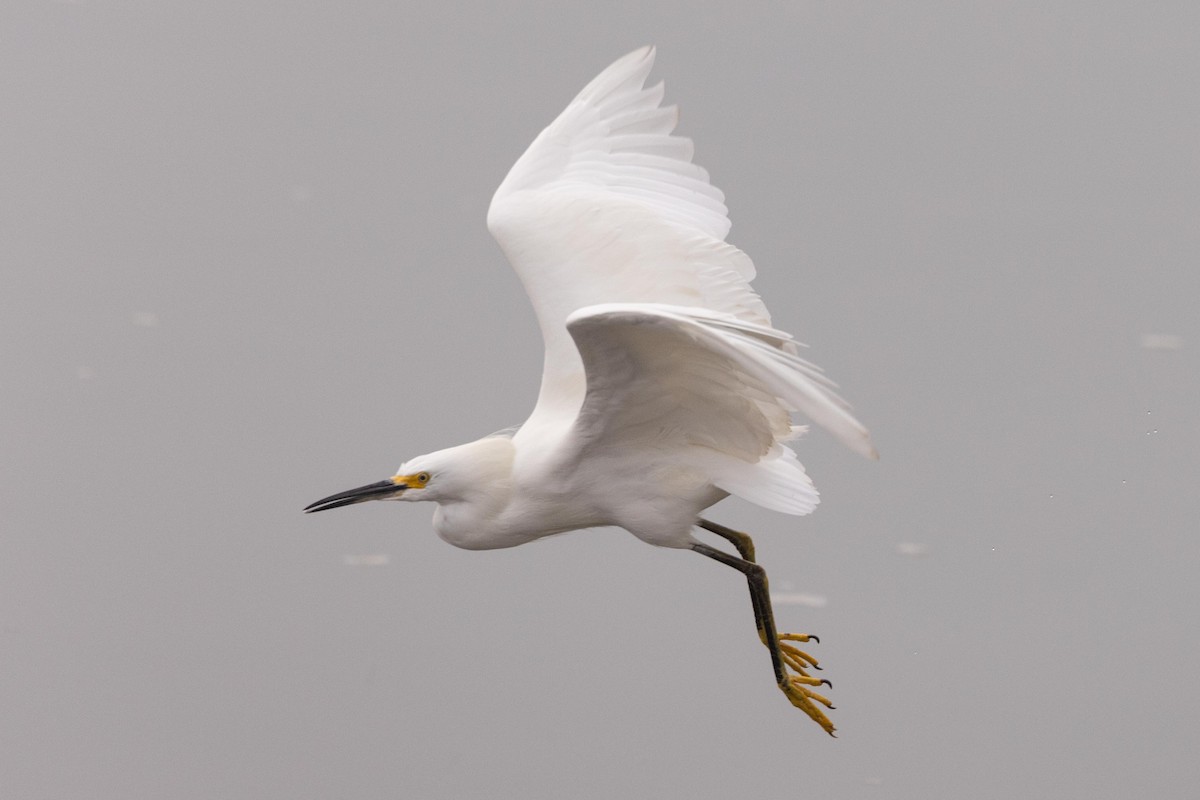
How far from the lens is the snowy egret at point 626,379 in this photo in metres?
2.60

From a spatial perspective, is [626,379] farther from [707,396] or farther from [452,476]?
[452,476]

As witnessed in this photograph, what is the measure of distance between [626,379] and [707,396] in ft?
0.65

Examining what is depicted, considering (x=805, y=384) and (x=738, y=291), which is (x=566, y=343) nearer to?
(x=738, y=291)

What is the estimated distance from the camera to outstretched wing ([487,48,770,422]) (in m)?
2.96

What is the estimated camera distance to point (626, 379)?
2.53 meters

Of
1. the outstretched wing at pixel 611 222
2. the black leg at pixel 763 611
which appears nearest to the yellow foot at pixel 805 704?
the black leg at pixel 763 611

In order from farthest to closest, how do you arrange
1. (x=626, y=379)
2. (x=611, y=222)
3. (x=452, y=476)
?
(x=611, y=222)
(x=452, y=476)
(x=626, y=379)

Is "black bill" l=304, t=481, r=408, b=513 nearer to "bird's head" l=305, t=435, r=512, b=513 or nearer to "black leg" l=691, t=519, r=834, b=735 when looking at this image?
"bird's head" l=305, t=435, r=512, b=513

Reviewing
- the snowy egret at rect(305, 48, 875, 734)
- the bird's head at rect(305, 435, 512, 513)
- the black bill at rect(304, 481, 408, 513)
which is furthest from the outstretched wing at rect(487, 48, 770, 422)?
the black bill at rect(304, 481, 408, 513)

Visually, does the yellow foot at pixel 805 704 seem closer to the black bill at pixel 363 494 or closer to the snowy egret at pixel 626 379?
the snowy egret at pixel 626 379

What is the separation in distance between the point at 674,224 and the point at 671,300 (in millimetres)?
213

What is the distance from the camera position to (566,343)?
2.98m

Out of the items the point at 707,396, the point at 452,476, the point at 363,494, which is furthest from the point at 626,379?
the point at 363,494

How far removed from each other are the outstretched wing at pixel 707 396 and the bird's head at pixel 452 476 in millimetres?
192
